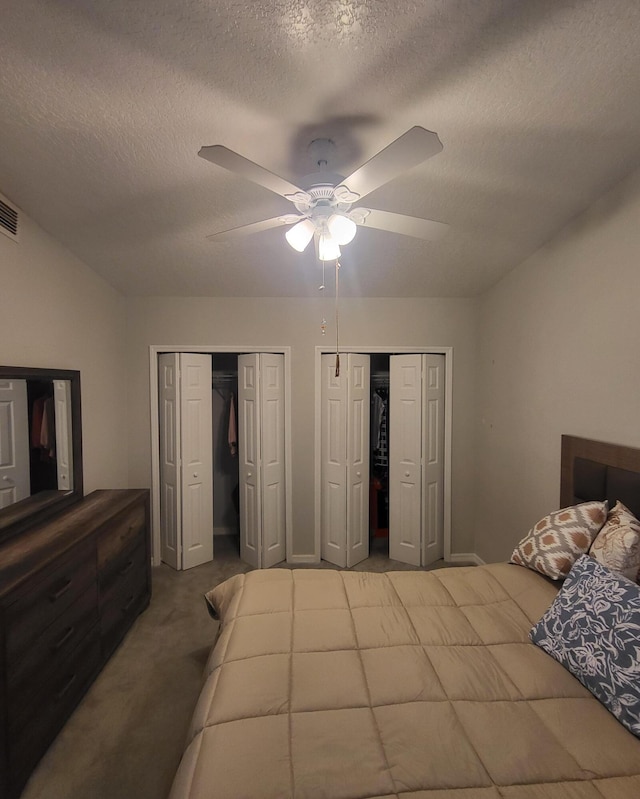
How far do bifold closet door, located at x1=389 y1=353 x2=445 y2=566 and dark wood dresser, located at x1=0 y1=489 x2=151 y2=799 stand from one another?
215cm

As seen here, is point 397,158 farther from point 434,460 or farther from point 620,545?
point 434,460

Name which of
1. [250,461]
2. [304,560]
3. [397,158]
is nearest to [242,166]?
[397,158]

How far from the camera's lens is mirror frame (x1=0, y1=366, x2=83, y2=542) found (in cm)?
172

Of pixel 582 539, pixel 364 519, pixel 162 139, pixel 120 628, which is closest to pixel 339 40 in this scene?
pixel 162 139

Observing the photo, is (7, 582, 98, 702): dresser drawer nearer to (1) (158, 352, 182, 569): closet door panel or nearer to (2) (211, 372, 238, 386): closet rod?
(1) (158, 352, 182, 569): closet door panel

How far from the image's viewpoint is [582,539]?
63.1 inches

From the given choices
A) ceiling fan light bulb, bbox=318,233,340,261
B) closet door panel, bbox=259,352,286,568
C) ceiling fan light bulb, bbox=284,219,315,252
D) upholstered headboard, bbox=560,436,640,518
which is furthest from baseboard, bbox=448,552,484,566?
ceiling fan light bulb, bbox=284,219,315,252

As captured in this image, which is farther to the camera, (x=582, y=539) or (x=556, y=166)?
(x=582, y=539)

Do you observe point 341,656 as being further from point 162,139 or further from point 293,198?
point 162,139

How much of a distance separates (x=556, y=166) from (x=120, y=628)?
3304mm

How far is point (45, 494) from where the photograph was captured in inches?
78.3

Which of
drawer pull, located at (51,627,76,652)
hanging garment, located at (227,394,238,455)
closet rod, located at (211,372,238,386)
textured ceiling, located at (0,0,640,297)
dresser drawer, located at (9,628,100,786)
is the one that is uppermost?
textured ceiling, located at (0,0,640,297)

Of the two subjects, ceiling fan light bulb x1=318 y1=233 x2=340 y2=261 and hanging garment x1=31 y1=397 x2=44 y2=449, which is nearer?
ceiling fan light bulb x1=318 y1=233 x2=340 y2=261

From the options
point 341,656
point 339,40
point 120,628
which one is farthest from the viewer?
point 120,628
